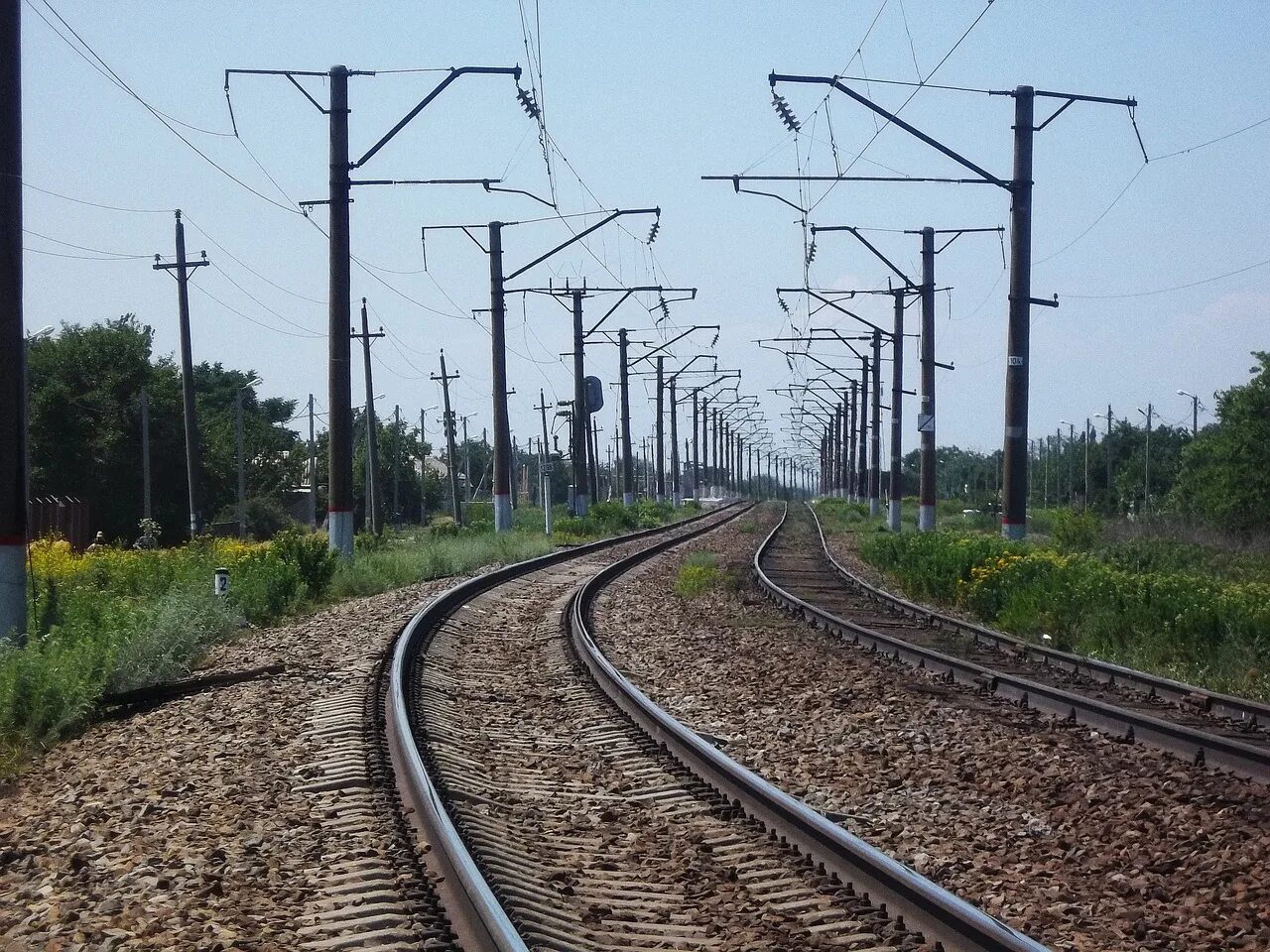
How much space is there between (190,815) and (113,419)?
50.1 meters

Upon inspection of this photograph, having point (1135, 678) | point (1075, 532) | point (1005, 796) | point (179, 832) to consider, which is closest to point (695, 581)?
point (1075, 532)

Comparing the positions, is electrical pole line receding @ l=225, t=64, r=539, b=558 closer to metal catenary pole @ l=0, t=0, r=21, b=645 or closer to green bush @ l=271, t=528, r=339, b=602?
green bush @ l=271, t=528, r=339, b=602

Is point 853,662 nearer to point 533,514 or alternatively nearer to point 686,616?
point 686,616

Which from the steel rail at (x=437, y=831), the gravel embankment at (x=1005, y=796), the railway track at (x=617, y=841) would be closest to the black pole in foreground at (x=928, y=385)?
the gravel embankment at (x=1005, y=796)

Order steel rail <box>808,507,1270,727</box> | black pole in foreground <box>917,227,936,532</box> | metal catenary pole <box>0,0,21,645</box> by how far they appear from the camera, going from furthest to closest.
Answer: black pole in foreground <box>917,227,936,532</box>, metal catenary pole <box>0,0,21,645</box>, steel rail <box>808,507,1270,727</box>

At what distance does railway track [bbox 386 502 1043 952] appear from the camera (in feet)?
19.6

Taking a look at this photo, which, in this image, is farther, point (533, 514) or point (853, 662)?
point (533, 514)

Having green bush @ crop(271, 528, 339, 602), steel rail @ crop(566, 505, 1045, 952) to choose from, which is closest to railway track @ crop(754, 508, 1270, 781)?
steel rail @ crop(566, 505, 1045, 952)

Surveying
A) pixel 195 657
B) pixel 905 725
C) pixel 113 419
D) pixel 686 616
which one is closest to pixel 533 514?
pixel 113 419

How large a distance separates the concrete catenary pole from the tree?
28.5 meters

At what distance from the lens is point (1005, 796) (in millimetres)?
8594

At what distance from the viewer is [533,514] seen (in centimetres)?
6116

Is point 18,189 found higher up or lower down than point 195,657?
higher up

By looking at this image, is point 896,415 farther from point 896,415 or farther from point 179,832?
point 179,832
